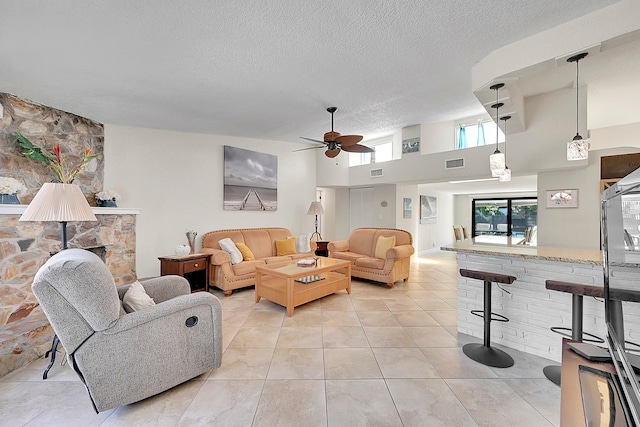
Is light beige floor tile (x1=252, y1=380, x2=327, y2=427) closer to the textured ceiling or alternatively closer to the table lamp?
the table lamp

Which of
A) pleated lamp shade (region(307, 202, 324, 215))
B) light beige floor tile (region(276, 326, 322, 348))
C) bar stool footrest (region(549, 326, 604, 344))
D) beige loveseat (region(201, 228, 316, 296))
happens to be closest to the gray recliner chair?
light beige floor tile (region(276, 326, 322, 348))

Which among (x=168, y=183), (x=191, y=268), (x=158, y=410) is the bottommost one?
(x=158, y=410)

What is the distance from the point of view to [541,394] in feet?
6.08

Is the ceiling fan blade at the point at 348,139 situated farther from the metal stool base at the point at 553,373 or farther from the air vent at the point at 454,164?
the metal stool base at the point at 553,373

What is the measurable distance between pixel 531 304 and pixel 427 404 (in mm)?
Result: 1447

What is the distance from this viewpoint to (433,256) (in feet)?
25.1

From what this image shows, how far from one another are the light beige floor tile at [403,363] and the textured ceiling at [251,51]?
277 centimetres

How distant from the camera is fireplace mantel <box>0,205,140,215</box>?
278cm

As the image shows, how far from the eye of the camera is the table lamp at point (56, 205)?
2.02 meters

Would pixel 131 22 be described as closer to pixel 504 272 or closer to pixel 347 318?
pixel 347 318

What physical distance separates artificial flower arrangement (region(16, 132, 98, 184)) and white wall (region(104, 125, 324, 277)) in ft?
1.27

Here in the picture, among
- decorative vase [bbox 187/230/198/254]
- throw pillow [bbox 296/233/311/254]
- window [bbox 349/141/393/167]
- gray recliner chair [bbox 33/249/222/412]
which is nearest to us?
gray recliner chair [bbox 33/249/222/412]

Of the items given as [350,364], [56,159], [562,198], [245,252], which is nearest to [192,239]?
[245,252]

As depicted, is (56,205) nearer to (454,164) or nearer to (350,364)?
(350,364)
